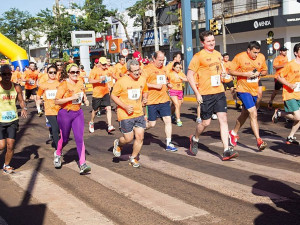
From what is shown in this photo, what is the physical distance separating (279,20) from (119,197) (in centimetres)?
3611

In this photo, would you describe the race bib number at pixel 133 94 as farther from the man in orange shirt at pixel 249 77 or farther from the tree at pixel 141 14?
the tree at pixel 141 14

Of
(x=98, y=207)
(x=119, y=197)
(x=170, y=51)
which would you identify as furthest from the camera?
(x=170, y=51)

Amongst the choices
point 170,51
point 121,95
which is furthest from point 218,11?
point 121,95

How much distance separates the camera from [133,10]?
178 feet

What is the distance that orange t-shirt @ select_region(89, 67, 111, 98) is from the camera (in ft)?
40.8

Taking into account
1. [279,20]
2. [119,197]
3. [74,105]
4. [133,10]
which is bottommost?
[119,197]

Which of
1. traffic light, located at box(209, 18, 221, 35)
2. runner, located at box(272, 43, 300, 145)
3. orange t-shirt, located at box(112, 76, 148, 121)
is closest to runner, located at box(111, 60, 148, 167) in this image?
orange t-shirt, located at box(112, 76, 148, 121)

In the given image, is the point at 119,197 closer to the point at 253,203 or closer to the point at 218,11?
the point at 253,203

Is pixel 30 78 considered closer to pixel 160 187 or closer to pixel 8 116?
pixel 8 116

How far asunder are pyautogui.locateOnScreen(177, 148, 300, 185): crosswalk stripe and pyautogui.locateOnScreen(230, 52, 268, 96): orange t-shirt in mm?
1506

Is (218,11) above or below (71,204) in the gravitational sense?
above

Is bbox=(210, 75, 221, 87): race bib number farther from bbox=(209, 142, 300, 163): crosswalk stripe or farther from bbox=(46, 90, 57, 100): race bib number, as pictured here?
bbox=(46, 90, 57, 100): race bib number

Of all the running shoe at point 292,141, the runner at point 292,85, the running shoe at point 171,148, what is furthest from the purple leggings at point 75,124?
the running shoe at point 292,141

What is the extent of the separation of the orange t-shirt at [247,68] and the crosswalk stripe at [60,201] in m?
4.17
